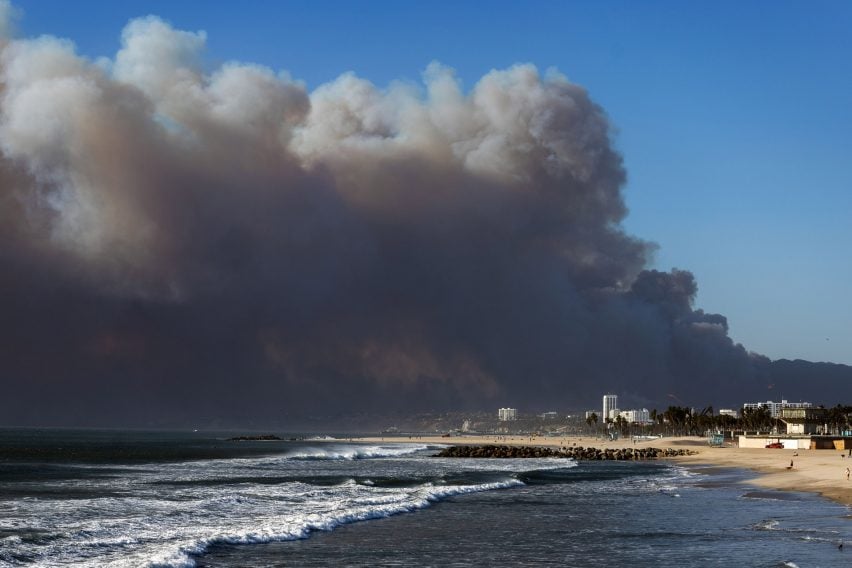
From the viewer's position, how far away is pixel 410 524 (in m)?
42.1

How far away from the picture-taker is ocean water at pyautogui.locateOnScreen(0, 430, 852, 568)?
31.4m

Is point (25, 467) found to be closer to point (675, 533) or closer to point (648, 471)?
point (648, 471)

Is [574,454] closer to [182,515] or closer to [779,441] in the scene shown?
[779,441]

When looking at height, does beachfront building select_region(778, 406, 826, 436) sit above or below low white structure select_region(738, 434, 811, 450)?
above

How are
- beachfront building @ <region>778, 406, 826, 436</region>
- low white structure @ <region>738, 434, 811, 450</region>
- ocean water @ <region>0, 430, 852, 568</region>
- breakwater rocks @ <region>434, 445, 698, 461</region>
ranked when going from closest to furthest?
ocean water @ <region>0, 430, 852, 568</region> → breakwater rocks @ <region>434, 445, 698, 461</region> → low white structure @ <region>738, 434, 811, 450</region> → beachfront building @ <region>778, 406, 826, 436</region>

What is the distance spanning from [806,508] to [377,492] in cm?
2612

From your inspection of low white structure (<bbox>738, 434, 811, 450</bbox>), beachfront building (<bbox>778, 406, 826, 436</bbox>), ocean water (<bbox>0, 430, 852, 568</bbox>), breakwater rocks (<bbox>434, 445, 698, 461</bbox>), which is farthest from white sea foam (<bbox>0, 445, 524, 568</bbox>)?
beachfront building (<bbox>778, 406, 826, 436</bbox>)

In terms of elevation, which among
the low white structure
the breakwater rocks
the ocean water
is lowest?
the breakwater rocks

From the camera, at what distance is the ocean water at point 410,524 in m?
31.4

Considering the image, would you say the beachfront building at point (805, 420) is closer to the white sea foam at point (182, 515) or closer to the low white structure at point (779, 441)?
the low white structure at point (779, 441)

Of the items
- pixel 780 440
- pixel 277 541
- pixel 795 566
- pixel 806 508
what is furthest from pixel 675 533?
pixel 780 440

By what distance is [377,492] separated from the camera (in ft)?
197

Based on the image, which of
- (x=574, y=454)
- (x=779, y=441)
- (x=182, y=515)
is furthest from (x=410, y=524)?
(x=779, y=441)

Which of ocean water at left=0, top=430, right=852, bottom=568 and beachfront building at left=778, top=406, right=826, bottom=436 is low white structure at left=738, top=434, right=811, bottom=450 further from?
ocean water at left=0, top=430, right=852, bottom=568
